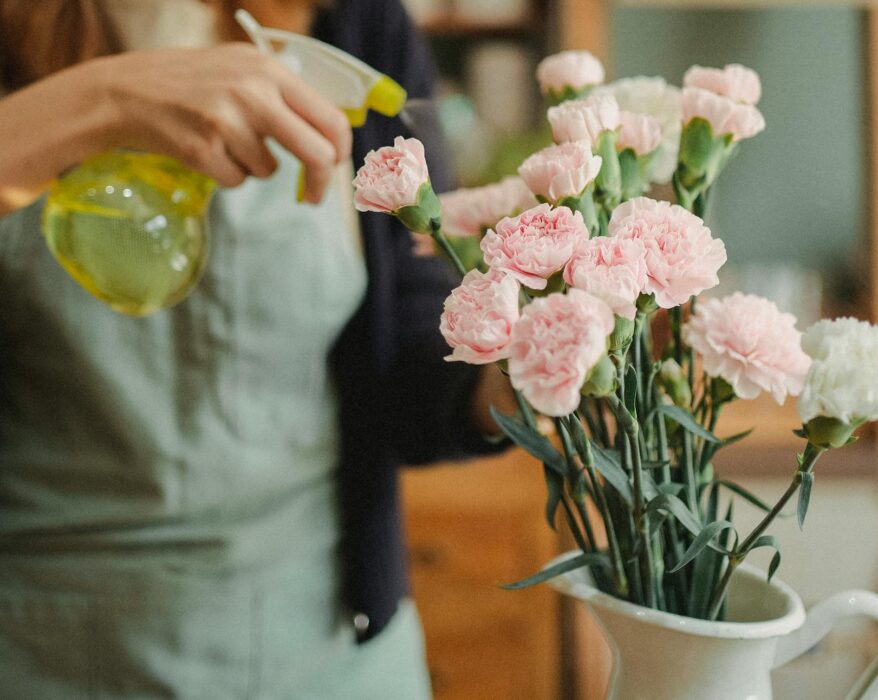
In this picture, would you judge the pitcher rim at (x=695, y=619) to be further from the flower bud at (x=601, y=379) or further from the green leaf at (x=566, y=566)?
the flower bud at (x=601, y=379)

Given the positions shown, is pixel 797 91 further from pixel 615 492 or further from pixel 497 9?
pixel 615 492

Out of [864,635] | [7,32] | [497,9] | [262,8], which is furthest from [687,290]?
[497,9]

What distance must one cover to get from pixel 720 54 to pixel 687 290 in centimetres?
166

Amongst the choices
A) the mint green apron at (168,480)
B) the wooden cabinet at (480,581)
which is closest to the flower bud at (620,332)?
the mint green apron at (168,480)

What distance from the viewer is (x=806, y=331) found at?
0.35 meters

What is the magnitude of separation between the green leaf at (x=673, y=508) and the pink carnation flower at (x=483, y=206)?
0.16m

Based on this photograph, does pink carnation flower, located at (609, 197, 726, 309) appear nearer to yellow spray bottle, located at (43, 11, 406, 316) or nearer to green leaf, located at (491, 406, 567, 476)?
green leaf, located at (491, 406, 567, 476)

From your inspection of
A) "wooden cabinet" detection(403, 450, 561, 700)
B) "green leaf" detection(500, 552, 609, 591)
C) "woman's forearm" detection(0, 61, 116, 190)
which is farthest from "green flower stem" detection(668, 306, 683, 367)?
"wooden cabinet" detection(403, 450, 561, 700)

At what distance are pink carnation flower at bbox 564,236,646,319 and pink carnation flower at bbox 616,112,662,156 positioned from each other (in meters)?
0.11

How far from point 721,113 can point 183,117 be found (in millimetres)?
312

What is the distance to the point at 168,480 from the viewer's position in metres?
0.73

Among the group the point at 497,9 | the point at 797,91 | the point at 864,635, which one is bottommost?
the point at 864,635

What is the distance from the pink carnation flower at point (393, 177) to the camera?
328 millimetres

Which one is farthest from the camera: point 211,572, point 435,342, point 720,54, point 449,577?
point 720,54
